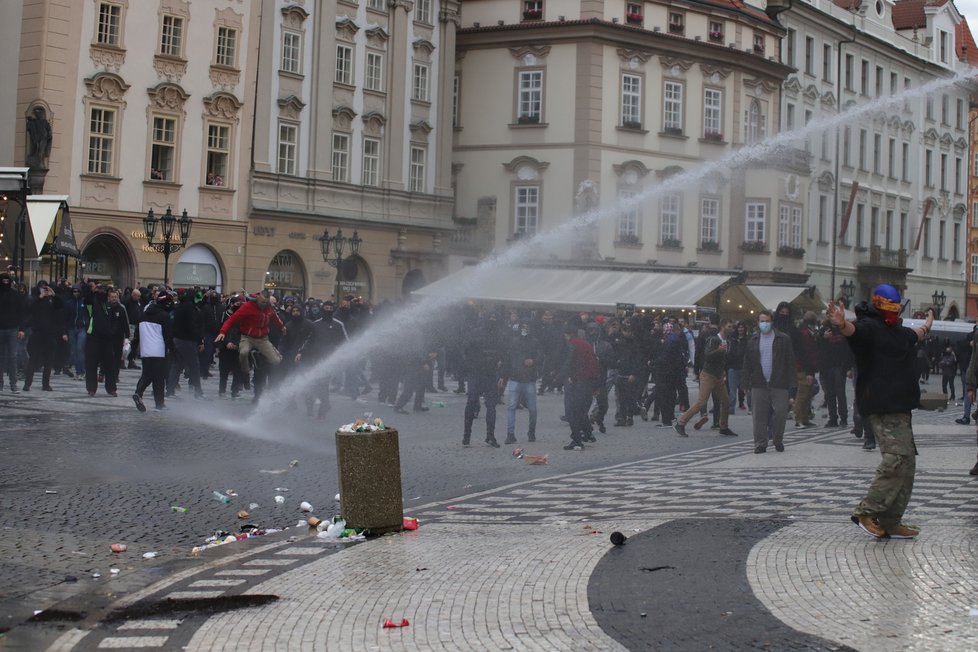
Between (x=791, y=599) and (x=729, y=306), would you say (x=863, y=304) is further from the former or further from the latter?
(x=729, y=306)

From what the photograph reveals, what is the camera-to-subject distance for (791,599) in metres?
7.72

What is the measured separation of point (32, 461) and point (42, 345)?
9.39 m

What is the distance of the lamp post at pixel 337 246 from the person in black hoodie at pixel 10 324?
16304mm

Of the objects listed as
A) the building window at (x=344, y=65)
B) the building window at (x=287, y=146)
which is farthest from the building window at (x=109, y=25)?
the building window at (x=344, y=65)

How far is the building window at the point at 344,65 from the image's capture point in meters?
44.4

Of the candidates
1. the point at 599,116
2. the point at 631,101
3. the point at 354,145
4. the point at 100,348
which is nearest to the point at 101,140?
the point at 354,145

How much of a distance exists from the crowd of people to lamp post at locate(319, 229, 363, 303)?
32.4 feet

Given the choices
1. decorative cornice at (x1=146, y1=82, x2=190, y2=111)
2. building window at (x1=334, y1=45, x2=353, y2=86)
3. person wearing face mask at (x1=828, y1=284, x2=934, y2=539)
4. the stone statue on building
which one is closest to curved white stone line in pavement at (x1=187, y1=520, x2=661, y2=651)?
person wearing face mask at (x1=828, y1=284, x2=934, y2=539)

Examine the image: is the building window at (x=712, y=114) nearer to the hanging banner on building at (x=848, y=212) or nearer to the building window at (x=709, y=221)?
the building window at (x=709, y=221)

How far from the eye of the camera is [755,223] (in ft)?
181

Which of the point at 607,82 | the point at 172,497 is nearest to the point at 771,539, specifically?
the point at 172,497

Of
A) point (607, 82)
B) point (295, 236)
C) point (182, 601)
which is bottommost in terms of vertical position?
point (182, 601)

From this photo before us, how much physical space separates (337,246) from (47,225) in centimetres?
1376

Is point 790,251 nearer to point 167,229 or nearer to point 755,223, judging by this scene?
point 755,223
